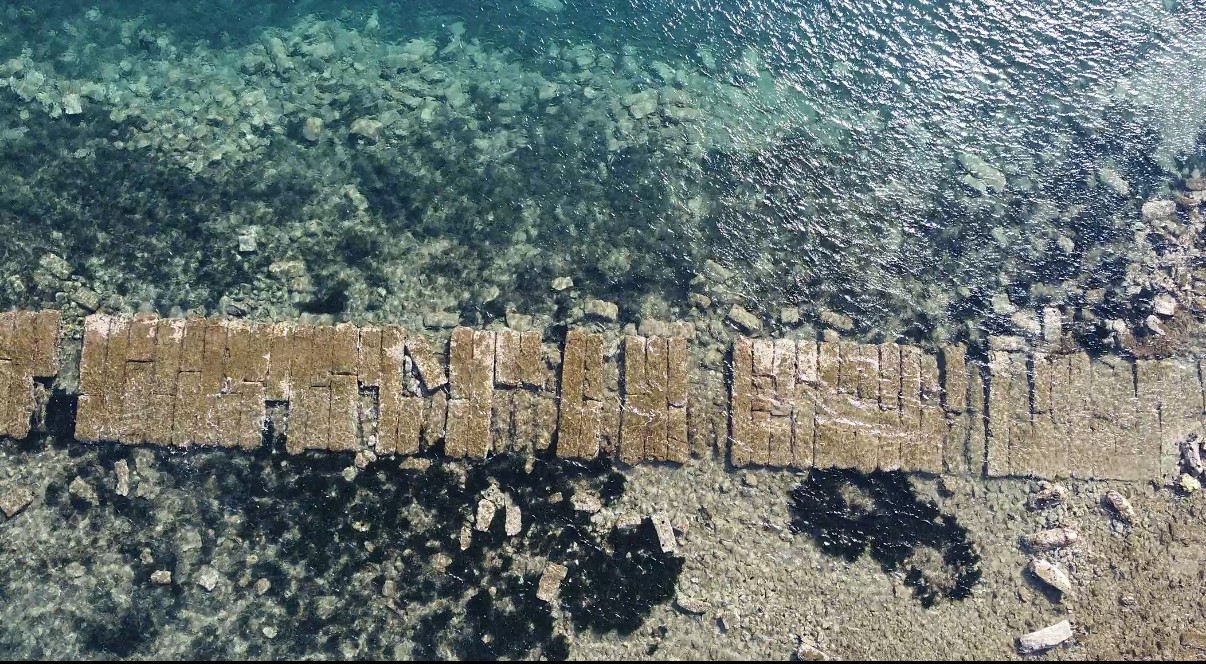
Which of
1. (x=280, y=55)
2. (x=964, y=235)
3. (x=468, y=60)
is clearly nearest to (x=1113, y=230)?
(x=964, y=235)

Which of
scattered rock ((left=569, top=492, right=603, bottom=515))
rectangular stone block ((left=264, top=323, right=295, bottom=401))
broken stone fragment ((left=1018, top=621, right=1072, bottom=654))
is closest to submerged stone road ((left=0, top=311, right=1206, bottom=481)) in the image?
rectangular stone block ((left=264, top=323, right=295, bottom=401))

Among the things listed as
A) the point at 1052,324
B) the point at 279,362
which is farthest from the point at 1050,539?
the point at 279,362

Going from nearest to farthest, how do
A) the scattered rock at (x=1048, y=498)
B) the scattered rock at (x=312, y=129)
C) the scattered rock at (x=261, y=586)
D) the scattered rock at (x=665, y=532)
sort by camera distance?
1. the scattered rock at (x=261, y=586)
2. the scattered rock at (x=665, y=532)
3. the scattered rock at (x=1048, y=498)
4. the scattered rock at (x=312, y=129)

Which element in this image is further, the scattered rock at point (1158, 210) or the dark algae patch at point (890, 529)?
the scattered rock at point (1158, 210)

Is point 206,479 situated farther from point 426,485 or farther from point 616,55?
point 616,55

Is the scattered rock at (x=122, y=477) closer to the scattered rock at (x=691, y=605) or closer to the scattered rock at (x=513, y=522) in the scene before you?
the scattered rock at (x=513, y=522)

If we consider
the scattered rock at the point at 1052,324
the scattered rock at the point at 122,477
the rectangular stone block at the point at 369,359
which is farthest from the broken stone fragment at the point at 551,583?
the scattered rock at the point at 1052,324
